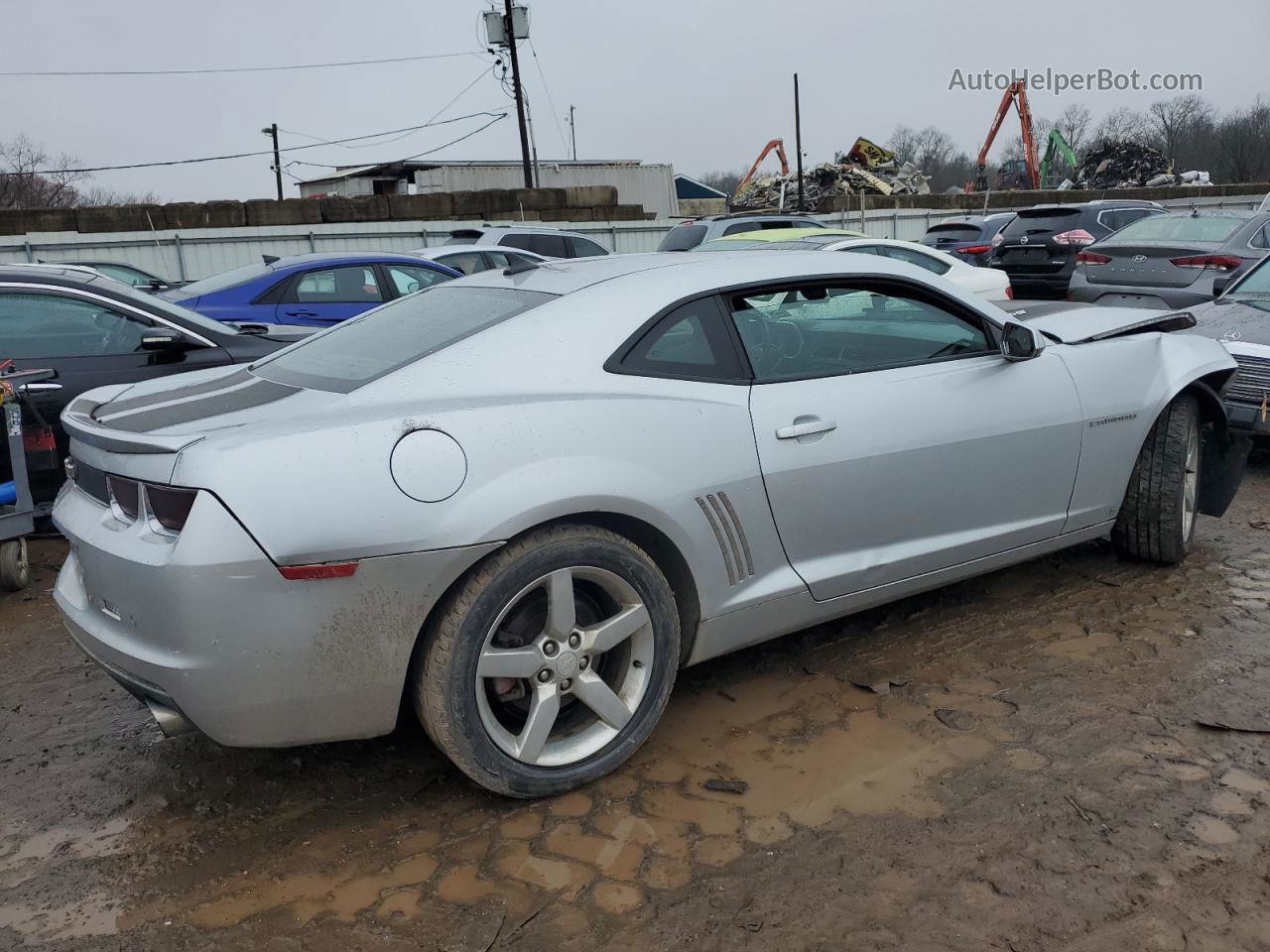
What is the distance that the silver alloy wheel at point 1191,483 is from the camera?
14.8ft

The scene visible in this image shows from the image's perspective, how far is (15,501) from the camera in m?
4.73

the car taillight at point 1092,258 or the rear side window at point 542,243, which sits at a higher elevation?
the rear side window at point 542,243

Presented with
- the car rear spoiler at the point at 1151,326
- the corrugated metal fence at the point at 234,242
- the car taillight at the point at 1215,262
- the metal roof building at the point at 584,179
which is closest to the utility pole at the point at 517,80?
the metal roof building at the point at 584,179

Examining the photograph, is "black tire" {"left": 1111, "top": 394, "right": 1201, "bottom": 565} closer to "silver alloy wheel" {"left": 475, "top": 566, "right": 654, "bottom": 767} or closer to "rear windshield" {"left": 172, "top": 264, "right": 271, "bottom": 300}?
"silver alloy wheel" {"left": 475, "top": 566, "right": 654, "bottom": 767}

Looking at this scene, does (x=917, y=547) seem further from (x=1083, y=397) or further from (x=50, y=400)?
(x=50, y=400)

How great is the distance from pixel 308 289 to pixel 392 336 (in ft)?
20.7

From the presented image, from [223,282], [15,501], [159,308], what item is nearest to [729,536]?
[15,501]

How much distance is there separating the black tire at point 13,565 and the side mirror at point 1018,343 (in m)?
4.47

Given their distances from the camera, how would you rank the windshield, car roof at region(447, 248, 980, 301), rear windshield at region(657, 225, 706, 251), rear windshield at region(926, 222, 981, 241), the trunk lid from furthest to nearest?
rear windshield at region(926, 222, 981, 241) < rear windshield at region(657, 225, 706, 251) < the trunk lid < the windshield < car roof at region(447, 248, 980, 301)

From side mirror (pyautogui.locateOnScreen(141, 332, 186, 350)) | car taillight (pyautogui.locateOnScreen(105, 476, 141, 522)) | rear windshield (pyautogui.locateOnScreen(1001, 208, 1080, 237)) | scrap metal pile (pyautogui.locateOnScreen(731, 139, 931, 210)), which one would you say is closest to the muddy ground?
car taillight (pyautogui.locateOnScreen(105, 476, 141, 522))

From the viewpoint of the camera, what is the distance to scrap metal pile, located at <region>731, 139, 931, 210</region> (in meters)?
46.1

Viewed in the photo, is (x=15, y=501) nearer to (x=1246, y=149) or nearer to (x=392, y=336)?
(x=392, y=336)

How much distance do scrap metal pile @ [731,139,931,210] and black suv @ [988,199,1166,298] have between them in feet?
104

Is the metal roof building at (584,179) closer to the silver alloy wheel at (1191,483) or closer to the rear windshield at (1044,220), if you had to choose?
the rear windshield at (1044,220)
